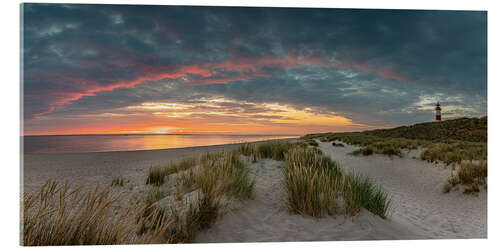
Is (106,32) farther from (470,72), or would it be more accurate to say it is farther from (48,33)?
(470,72)

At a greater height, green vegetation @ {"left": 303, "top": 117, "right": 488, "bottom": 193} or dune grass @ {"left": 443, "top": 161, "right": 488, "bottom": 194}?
green vegetation @ {"left": 303, "top": 117, "right": 488, "bottom": 193}

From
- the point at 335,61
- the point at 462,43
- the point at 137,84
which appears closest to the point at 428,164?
the point at 462,43

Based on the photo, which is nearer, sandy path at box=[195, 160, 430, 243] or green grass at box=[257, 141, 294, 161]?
sandy path at box=[195, 160, 430, 243]

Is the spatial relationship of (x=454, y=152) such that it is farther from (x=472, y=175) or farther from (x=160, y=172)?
(x=160, y=172)

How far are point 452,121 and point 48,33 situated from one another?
19.3 feet

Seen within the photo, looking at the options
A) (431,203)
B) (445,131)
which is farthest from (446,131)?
(431,203)

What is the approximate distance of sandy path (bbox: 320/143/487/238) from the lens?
3.04m

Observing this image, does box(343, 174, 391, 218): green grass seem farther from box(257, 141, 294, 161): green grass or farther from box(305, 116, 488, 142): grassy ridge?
box(257, 141, 294, 161): green grass

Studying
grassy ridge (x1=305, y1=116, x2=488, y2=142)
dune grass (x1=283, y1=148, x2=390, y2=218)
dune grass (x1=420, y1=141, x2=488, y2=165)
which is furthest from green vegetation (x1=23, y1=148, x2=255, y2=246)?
dune grass (x1=420, y1=141, x2=488, y2=165)

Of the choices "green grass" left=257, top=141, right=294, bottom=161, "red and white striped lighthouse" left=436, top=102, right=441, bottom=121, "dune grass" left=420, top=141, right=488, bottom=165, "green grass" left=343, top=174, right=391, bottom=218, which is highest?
"red and white striped lighthouse" left=436, top=102, right=441, bottom=121

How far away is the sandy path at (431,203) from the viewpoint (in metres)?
3.04

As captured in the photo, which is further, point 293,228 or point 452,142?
point 452,142

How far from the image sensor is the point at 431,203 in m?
3.59

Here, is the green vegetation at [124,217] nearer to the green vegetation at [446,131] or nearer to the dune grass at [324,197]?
the dune grass at [324,197]
